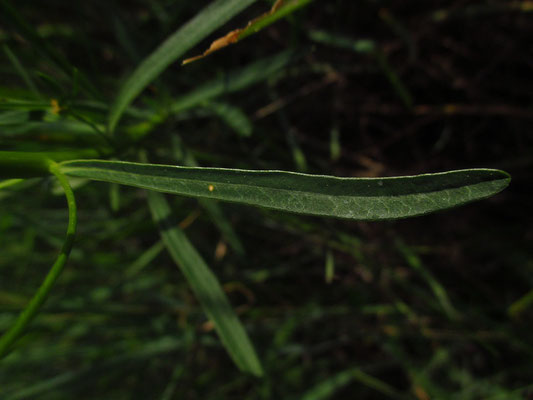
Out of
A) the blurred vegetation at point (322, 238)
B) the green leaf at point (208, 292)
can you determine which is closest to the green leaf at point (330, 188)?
the green leaf at point (208, 292)

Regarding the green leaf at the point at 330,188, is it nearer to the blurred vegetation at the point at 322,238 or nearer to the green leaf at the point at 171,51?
the green leaf at the point at 171,51

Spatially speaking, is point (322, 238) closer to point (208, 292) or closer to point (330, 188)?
point (208, 292)

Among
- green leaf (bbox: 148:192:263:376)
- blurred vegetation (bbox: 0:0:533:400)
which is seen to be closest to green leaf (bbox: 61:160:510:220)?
green leaf (bbox: 148:192:263:376)

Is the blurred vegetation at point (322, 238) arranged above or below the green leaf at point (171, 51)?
below

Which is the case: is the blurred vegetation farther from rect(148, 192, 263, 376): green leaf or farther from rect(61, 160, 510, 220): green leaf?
rect(61, 160, 510, 220): green leaf

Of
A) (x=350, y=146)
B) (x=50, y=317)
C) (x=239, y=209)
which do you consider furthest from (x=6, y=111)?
(x=350, y=146)

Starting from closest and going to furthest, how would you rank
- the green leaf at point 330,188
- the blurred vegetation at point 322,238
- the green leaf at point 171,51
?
the green leaf at point 330,188, the green leaf at point 171,51, the blurred vegetation at point 322,238
